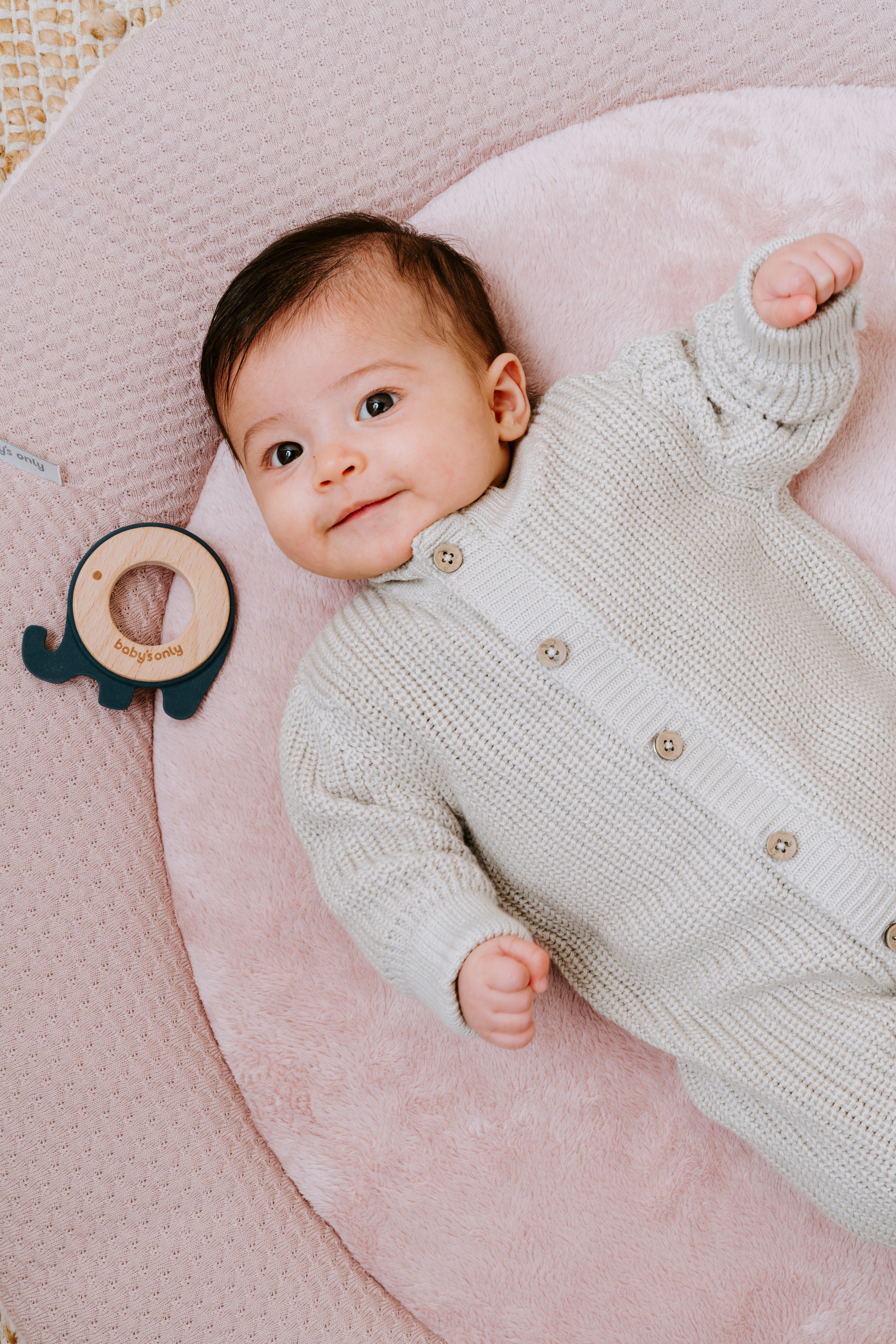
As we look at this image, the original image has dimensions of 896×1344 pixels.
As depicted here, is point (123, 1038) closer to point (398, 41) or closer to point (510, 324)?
point (510, 324)

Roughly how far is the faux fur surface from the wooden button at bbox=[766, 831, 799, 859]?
36cm

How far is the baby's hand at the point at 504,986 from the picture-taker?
1.01m

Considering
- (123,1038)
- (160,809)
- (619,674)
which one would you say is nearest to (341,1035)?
(123,1038)

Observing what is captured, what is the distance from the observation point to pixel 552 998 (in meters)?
1.33

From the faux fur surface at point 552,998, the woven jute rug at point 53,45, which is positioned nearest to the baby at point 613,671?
the faux fur surface at point 552,998

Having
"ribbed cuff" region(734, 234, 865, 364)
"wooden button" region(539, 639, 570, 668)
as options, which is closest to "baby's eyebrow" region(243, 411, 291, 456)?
"wooden button" region(539, 639, 570, 668)

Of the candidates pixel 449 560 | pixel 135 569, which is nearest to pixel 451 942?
pixel 449 560

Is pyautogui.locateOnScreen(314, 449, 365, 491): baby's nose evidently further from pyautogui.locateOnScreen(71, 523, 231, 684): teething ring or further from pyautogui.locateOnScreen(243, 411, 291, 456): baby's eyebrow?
pyautogui.locateOnScreen(71, 523, 231, 684): teething ring

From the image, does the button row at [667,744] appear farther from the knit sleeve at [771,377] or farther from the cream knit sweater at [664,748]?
the knit sleeve at [771,377]

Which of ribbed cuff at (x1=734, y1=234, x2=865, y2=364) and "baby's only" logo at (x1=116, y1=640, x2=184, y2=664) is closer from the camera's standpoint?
ribbed cuff at (x1=734, y1=234, x2=865, y2=364)

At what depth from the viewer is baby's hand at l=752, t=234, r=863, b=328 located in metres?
1.11

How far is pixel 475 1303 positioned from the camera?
4.12ft

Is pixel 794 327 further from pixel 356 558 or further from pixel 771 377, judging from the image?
pixel 356 558

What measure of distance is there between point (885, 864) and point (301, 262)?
94cm
